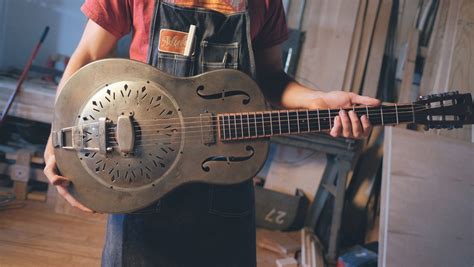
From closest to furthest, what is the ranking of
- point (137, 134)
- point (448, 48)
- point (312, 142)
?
point (137, 134)
point (448, 48)
point (312, 142)

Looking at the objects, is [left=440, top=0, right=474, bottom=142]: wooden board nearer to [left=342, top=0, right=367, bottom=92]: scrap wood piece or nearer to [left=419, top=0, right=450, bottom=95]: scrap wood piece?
[left=419, top=0, right=450, bottom=95]: scrap wood piece

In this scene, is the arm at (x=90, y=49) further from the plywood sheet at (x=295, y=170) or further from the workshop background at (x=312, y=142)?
the plywood sheet at (x=295, y=170)

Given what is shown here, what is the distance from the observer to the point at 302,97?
3.23ft

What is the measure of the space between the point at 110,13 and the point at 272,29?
452mm

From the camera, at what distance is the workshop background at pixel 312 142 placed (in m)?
1.88

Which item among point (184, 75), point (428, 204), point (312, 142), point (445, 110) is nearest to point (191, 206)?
point (184, 75)

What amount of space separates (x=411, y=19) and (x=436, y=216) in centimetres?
164

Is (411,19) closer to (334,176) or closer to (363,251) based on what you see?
(334,176)

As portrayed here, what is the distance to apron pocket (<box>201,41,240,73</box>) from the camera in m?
0.88

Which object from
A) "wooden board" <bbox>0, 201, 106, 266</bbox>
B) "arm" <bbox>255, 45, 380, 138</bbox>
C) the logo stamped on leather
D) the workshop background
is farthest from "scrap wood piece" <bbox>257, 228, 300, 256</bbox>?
the logo stamped on leather

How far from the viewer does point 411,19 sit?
8.13 feet

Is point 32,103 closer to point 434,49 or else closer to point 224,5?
point 224,5

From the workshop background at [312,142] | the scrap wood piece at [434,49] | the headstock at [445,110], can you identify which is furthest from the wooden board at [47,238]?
the scrap wood piece at [434,49]

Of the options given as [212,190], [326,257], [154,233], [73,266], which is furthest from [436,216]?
[73,266]
